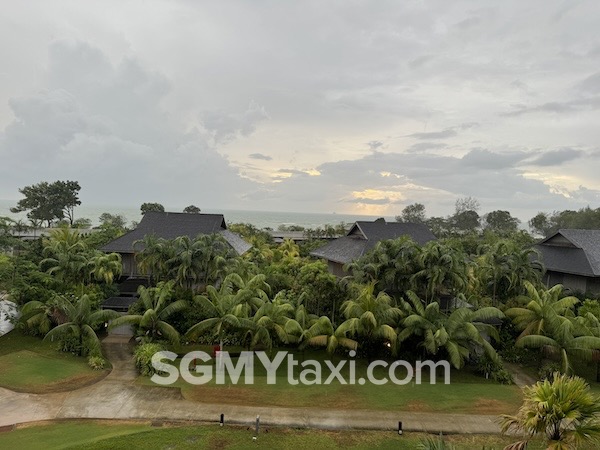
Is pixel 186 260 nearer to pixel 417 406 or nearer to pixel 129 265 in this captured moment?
pixel 129 265

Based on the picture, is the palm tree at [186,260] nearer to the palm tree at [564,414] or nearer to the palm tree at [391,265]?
the palm tree at [391,265]

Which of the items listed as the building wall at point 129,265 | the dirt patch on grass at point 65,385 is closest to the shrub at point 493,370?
the dirt patch on grass at point 65,385

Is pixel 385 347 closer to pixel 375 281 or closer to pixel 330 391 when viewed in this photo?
pixel 375 281

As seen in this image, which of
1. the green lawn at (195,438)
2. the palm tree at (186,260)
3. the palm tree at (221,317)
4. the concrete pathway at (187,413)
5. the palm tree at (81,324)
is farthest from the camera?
the palm tree at (186,260)

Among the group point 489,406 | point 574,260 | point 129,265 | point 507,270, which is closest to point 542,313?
point 507,270

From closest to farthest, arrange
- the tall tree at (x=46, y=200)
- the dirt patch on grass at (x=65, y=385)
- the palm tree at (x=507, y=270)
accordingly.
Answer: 1. the dirt patch on grass at (x=65, y=385)
2. the palm tree at (x=507, y=270)
3. the tall tree at (x=46, y=200)

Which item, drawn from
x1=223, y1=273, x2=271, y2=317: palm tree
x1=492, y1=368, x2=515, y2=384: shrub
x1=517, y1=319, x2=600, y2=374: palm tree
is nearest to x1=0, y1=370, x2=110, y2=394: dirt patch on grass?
x1=223, y1=273, x2=271, y2=317: palm tree

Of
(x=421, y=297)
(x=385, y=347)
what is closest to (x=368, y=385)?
(x=385, y=347)
